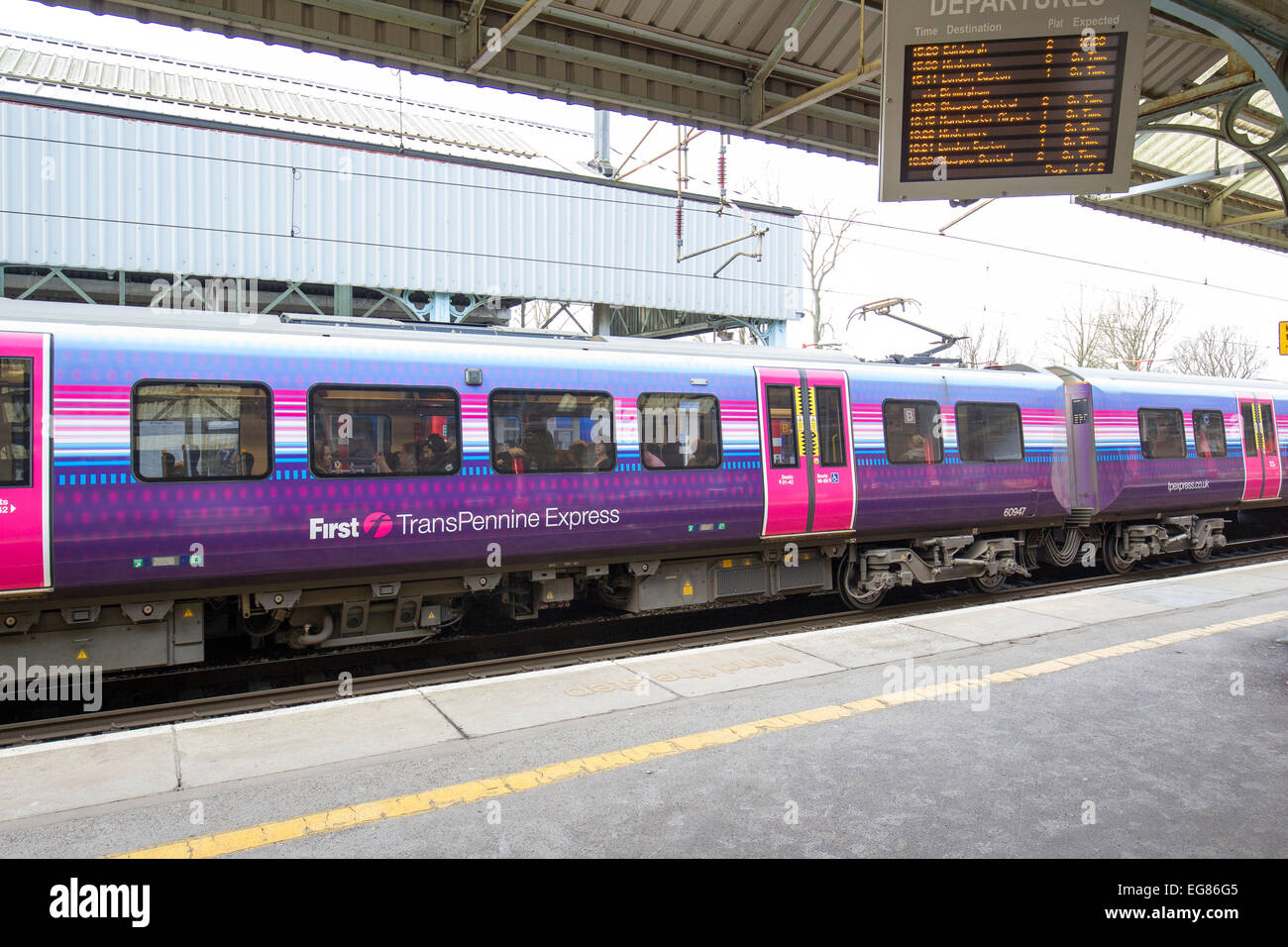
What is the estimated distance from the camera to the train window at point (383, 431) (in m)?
7.05

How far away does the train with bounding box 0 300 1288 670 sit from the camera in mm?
6266

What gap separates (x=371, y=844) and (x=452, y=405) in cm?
442

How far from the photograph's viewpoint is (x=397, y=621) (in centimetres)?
776

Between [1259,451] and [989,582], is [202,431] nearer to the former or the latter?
[989,582]

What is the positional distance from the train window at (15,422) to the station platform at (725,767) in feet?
6.67

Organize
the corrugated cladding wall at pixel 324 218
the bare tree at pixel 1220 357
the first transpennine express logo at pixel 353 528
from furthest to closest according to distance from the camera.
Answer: the bare tree at pixel 1220 357, the corrugated cladding wall at pixel 324 218, the first transpennine express logo at pixel 353 528

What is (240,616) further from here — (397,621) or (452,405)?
(452,405)

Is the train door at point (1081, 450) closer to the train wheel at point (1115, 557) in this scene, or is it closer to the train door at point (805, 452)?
the train wheel at point (1115, 557)

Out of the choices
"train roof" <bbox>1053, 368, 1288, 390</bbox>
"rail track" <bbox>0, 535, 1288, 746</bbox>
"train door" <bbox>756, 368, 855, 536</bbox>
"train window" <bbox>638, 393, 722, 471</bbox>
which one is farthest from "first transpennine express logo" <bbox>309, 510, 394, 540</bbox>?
"train roof" <bbox>1053, 368, 1288, 390</bbox>

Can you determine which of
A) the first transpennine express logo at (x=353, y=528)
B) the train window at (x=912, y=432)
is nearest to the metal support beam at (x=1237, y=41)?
the train window at (x=912, y=432)

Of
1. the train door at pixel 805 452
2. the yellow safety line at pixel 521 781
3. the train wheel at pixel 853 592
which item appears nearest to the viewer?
the yellow safety line at pixel 521 781

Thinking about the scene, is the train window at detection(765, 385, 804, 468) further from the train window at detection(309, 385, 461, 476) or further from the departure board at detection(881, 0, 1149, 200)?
the departure board at detection(881, 0, 1149, 200)
